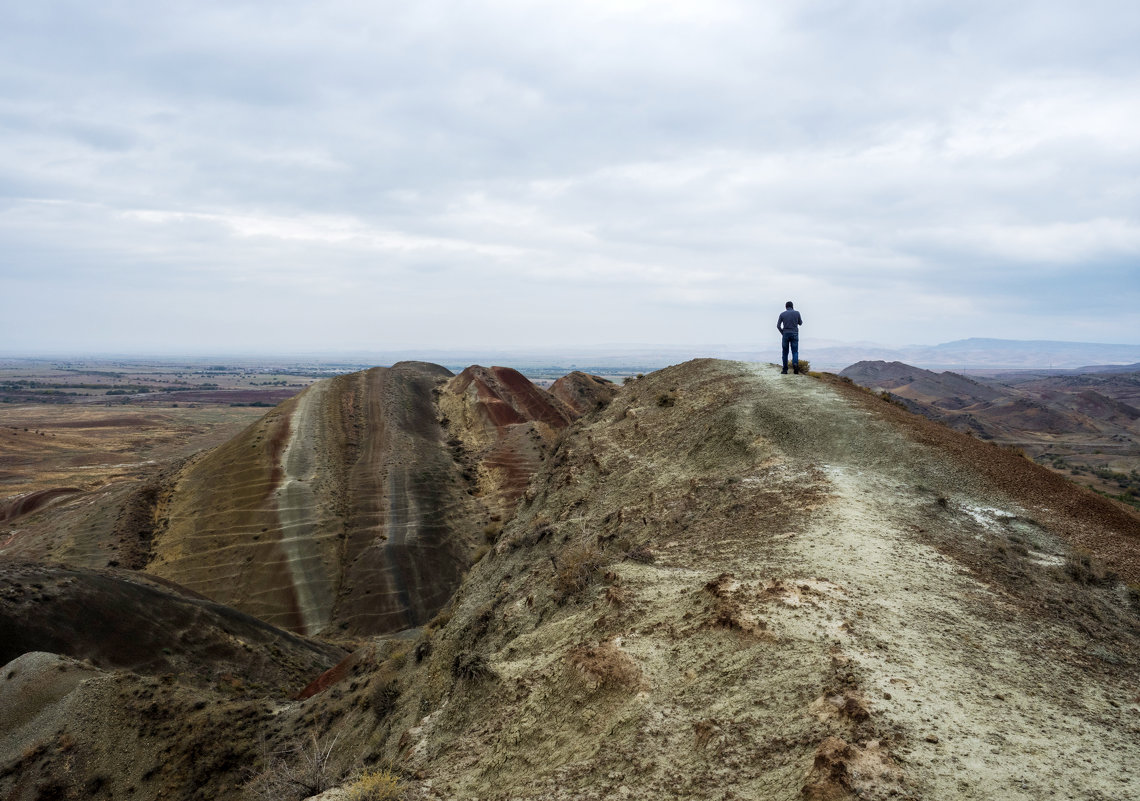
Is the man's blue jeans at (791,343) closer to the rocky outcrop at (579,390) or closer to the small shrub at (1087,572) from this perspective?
the small shrub at (1087,572)

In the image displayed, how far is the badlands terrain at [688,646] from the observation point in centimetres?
494

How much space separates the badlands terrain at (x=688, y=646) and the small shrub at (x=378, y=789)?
26cm

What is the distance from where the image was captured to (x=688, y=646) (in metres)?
6.58

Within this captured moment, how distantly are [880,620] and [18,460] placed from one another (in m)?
92.5

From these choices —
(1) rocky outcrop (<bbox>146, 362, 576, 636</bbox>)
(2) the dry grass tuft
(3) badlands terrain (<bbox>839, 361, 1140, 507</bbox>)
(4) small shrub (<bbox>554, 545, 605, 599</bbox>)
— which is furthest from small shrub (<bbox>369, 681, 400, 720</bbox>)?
(3) badlands terrain (<bbox>839, 361, 1140, 507</bbox>)

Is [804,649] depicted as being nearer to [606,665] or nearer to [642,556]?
[606,665]

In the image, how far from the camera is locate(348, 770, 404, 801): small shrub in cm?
588

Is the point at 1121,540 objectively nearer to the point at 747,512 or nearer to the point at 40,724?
the point at 747,512

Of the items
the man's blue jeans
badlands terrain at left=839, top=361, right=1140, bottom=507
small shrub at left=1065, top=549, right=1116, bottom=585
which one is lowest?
badlands terrain at left=839, top=361, right=1140, bottom=507

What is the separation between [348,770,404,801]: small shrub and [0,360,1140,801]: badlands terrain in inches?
10.0

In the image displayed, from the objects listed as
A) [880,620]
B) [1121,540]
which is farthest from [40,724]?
[1121,540]

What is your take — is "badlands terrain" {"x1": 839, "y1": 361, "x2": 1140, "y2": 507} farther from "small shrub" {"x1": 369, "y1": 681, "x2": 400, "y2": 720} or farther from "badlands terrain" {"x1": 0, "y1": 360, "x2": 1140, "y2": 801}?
"small shrub" {"x1": 369, "y1": 681, "x2": 400, "y2": 720}

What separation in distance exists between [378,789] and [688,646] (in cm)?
364

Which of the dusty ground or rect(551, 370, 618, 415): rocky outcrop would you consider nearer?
the dusty ground
